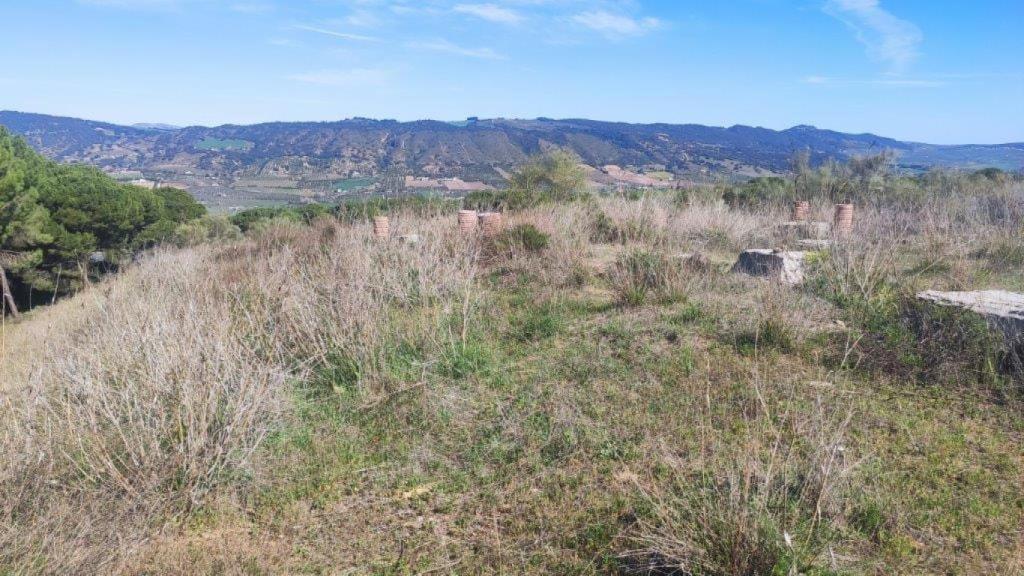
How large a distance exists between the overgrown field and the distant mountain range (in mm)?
39424

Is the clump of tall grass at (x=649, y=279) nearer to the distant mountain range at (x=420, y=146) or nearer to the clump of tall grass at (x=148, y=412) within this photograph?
the clump of tall grass at (x=148, y=412)

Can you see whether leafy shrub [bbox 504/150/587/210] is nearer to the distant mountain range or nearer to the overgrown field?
the distant mountain range

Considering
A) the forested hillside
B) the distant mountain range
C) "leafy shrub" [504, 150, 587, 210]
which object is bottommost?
the forested hillside

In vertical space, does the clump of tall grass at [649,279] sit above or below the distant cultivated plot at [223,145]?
below

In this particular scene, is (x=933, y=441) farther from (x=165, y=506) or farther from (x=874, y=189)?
(x=874, y=189)

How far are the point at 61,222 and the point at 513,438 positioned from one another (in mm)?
22529

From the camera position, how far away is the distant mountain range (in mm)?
50812

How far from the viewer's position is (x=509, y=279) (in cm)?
828

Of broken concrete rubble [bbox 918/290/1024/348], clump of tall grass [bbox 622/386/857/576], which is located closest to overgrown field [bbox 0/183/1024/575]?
clump of tall grass [bbox 622/386/857/576]

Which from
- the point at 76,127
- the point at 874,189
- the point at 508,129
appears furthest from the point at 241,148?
the point at 874,189

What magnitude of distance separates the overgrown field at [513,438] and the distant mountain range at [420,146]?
1552 inches

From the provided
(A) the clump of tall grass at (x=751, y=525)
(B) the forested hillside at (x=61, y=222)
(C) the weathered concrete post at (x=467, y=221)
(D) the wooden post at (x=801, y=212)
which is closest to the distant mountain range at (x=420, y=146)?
(B) the forested hillside at (x=61, y=222)

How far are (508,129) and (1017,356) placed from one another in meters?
70.8

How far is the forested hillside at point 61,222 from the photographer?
16.6 m
